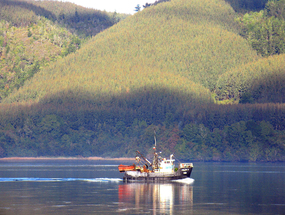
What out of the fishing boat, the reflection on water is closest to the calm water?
the reflection on water

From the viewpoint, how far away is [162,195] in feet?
362

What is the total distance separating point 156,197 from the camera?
106875 mm

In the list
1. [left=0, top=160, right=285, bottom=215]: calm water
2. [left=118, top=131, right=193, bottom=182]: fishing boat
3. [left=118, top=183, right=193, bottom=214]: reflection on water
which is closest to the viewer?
[left=0, top=160, right=285, bottom=215]: calm water

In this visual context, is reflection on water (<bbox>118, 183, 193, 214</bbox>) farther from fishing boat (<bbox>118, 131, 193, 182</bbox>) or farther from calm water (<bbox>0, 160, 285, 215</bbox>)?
fishing boat (<bbox>118, 131, 193, 182</bbox>)

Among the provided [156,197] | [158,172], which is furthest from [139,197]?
[158,172]

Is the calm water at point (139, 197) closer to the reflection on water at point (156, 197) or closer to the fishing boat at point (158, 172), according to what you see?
the reflection on water at point (156, 197)

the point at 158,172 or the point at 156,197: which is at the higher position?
the point at 158,172

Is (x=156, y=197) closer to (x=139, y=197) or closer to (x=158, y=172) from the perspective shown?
(x=139, y=197)

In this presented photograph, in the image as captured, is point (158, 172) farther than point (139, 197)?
Yes

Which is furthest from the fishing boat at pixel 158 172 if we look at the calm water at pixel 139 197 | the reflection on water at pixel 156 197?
the reflection on water at pixel 156 197

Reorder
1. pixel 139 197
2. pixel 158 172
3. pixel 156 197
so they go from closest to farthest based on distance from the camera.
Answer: pixel 156 197, pixel 139 197, pixel 158 172

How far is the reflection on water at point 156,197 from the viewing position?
9088cm

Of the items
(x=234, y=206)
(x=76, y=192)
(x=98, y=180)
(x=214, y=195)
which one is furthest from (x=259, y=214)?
(x=98, y=180)

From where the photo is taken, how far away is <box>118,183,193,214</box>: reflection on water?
298 feet
